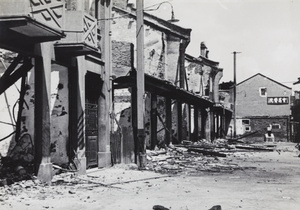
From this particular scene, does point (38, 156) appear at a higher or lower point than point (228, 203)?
higher

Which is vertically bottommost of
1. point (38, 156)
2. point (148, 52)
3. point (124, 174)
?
point (124, 174)

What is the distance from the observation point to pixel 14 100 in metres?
13.0

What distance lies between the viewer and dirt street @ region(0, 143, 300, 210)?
777 cm

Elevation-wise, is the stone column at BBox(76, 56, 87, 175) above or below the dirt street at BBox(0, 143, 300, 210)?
above

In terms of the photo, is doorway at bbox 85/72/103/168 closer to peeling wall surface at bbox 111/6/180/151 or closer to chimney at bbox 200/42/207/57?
peeling wall surface at bbox 111/6/180/151

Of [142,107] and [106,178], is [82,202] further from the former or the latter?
[142,107]

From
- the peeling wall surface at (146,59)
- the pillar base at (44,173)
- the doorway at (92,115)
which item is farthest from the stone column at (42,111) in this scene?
the peeling wall surface at (146,59)

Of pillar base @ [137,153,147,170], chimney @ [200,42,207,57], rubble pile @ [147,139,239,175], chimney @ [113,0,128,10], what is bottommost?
rubble pile @ [147,139,239,175]

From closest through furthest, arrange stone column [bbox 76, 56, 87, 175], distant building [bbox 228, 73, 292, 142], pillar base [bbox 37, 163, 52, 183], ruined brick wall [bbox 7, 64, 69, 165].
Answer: pillar base [bbox 37, 163, 52, 183], ruined brick wall [bbox 7, 64, 69, 165], stone column [bbox 76, 56, 87, 175], distant building [bbox 228, 73, 292, 142]

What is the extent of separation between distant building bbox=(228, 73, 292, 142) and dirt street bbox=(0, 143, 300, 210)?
4334 centimetres

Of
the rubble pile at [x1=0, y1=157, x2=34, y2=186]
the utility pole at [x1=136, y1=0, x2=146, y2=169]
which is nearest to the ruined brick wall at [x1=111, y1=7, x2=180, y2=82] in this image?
the utility pole at [x1=136, y1=0, x2=146, y2=169]

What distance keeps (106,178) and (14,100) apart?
4.24 m

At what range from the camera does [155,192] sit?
930 cm

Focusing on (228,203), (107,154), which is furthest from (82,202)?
(107,154)
